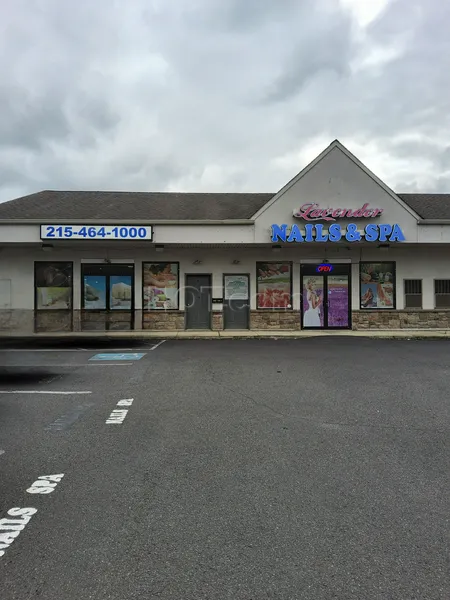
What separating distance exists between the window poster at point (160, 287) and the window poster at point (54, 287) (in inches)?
135

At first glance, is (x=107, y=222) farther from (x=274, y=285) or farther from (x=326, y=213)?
(x=326, y=213)

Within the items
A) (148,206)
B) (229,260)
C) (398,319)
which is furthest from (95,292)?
(398,319)

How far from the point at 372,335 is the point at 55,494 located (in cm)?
1503

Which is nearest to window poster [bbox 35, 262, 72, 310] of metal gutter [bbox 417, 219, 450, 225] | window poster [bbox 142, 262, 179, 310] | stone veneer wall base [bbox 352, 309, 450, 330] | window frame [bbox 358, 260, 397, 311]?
window poster [bbox 142, 262, 179, 310]

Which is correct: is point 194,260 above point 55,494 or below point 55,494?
above

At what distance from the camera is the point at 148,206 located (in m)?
19.4

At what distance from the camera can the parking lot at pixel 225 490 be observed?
104 inches

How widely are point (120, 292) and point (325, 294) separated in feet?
30.4

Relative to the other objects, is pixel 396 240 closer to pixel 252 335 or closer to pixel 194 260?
pixel 252 335

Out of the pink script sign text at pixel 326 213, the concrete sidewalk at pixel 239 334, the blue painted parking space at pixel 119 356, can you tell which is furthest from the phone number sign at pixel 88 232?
the pink script sign text at pixel 326 213

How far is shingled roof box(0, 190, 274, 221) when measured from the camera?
17500 mm

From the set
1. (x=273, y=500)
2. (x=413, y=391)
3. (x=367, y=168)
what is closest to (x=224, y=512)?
(x=273, y=500)

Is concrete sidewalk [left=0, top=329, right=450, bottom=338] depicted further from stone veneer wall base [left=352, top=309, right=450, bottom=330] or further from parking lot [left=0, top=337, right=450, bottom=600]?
parking lot [left=0, top=337, right=450, bottom=600]

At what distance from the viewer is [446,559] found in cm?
282
